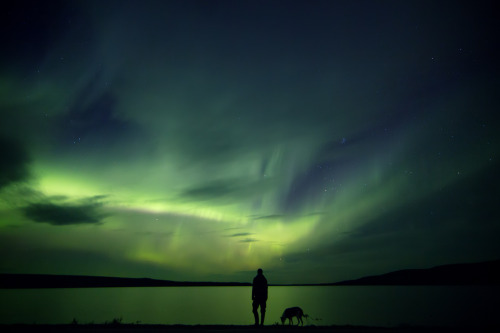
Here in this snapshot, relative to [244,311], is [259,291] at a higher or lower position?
higher

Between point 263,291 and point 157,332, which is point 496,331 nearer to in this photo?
point 263,291

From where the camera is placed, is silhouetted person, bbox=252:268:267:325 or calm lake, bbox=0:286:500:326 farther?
calm lake, bbox=0:286:500:326

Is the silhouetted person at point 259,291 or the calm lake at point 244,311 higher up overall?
the silhouetted person at point 259,291

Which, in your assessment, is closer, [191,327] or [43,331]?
[43,331]

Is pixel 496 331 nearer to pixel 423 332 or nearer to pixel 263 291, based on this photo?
pixel 423 332

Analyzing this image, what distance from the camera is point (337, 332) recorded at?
36.2 ft

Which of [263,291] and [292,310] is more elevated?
[263,291]

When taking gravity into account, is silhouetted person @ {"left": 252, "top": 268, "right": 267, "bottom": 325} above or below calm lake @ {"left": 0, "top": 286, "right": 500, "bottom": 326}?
above

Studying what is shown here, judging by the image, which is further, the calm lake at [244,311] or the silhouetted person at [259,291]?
the calm lake at [244,311]

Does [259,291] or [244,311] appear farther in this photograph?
[244,311]

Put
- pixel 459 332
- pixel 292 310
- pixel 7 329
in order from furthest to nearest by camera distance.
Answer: pixel 292 310
pixel 7 329
pixel 459 332

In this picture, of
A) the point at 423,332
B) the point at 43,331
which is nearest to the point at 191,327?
the point at 43,331

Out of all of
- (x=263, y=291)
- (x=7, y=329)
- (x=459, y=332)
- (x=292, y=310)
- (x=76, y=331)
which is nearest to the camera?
(x=459, y=332)

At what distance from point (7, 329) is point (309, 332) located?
35.3ft
